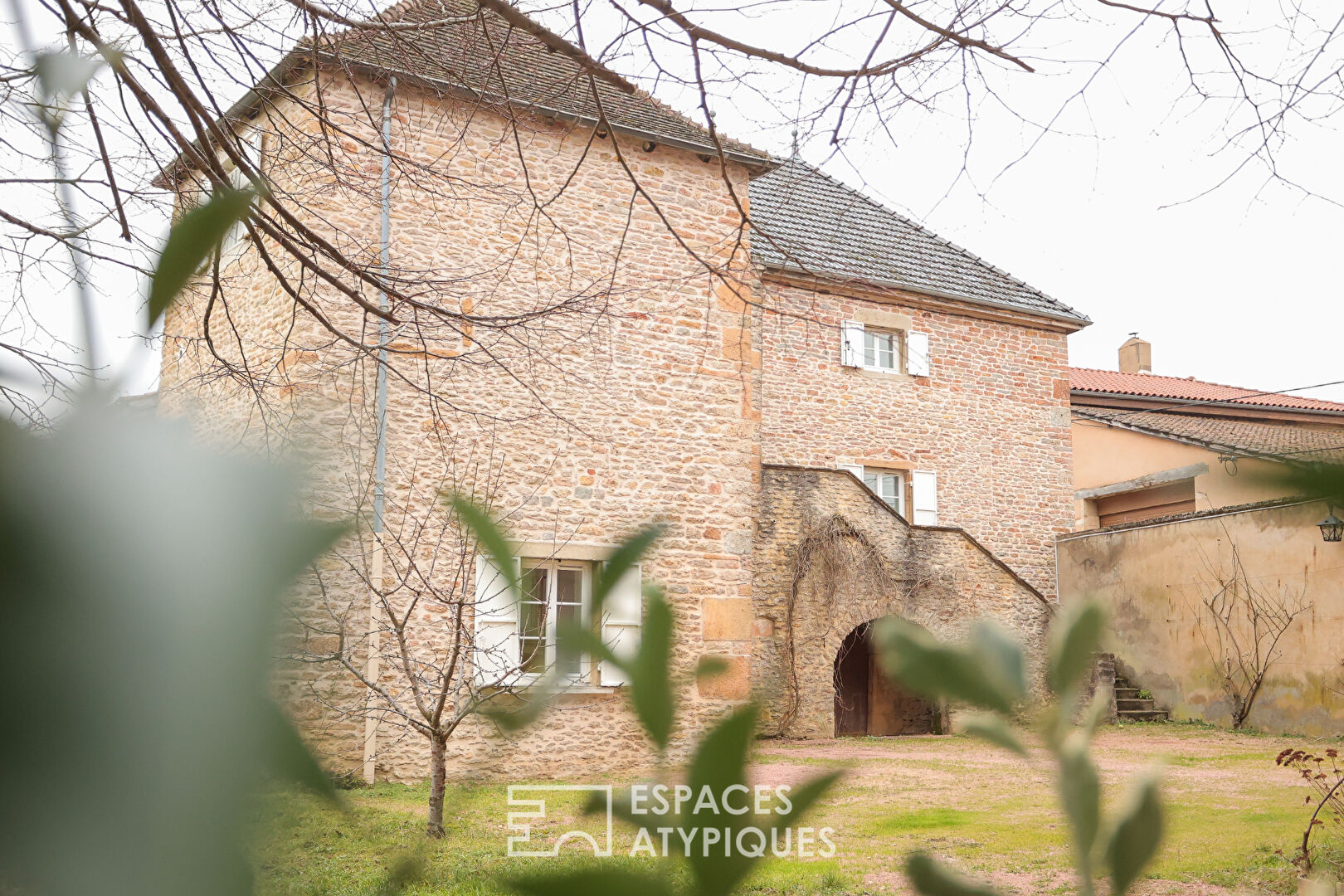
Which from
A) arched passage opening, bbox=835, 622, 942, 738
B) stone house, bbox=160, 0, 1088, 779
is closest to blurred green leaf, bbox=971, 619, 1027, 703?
stone house, bbox=160, 0, 1088, 779

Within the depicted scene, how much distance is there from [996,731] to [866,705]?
1461cm

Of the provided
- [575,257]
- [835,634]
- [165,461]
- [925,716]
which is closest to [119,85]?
[165,461]

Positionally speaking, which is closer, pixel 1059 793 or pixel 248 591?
pixel 248 591

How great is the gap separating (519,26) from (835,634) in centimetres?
1025

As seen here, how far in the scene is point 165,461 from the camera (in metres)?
0.29

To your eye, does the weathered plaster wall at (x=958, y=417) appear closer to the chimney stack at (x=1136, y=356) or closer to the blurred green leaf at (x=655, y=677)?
the chimney stack at (x=1136, y=356)

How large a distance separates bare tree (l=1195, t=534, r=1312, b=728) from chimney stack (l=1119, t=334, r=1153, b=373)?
1234 cm

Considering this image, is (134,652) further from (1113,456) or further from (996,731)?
(1113,456)

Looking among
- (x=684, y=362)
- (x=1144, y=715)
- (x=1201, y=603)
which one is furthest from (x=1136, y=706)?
(x=684, y=362)

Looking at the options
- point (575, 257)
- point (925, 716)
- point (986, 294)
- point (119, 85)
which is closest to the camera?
point (119, 85)

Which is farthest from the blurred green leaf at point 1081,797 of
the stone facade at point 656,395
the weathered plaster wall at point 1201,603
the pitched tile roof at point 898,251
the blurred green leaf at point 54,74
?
the pitched tile roof at point 898,251

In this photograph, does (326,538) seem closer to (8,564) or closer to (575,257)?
(8,564)

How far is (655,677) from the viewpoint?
411mm

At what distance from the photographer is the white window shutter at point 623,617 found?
44cm
